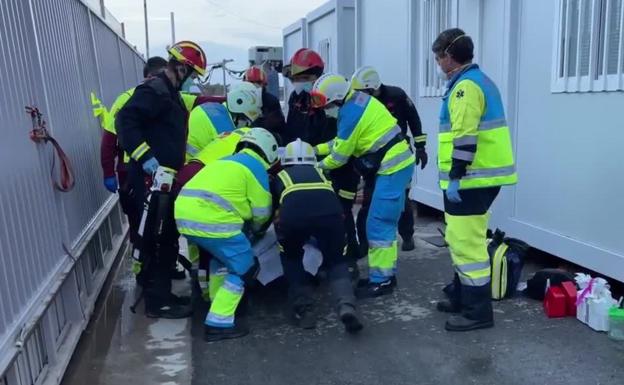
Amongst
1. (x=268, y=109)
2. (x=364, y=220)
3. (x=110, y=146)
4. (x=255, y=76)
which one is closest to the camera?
(x=110, y=146)

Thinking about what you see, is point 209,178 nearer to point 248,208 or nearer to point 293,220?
point 248,208

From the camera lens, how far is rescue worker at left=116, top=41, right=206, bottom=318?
4.31 meters

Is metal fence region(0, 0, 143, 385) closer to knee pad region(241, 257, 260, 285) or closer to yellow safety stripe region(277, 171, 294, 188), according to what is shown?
knee pad region(241, 257, 260, 285)

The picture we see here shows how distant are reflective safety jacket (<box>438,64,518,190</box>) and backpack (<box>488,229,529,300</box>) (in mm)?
827

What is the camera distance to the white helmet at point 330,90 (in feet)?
14.9

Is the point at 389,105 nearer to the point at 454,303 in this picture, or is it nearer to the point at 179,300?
the point at 454,303

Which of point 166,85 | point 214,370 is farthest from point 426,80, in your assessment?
point 214,370

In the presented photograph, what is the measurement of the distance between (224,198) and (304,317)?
1.04m

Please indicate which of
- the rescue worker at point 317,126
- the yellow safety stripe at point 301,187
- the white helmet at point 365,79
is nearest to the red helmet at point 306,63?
the rescue worker at point 317,126

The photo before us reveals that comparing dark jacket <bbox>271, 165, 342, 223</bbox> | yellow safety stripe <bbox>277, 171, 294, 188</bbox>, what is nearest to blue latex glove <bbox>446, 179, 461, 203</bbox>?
dark jacket <bbox>271, 165, 342, 223</bbox>

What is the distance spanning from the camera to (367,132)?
4.57 meters

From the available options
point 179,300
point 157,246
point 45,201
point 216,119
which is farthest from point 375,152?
point 45,201

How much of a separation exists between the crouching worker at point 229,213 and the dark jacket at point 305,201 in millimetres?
145

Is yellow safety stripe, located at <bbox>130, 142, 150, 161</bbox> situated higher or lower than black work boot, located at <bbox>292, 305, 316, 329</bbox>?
higher
